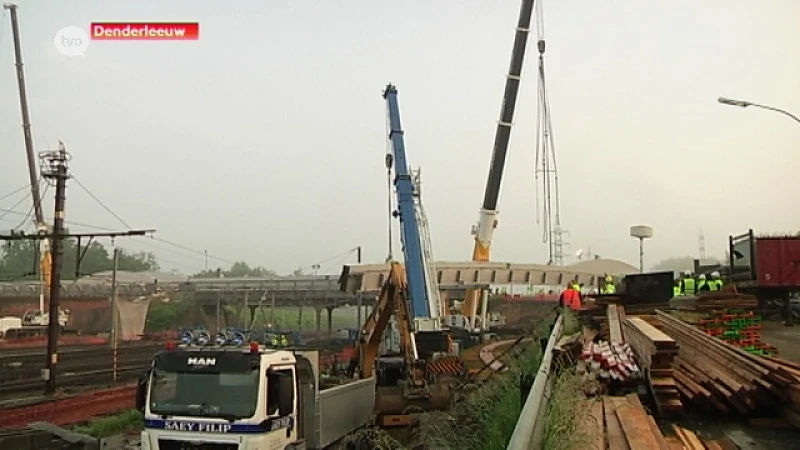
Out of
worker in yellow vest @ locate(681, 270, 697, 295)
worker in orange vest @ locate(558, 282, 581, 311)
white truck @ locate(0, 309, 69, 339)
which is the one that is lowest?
white truck @ locate(0, 309, 69, 339)

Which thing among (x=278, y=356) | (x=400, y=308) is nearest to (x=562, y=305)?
(x=400, y=308)

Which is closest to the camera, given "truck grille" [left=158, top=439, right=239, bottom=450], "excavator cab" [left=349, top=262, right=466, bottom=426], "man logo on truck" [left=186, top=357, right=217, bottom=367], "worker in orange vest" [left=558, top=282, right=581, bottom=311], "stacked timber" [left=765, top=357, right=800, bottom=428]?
"stacked timber" [left=765, top=357, right=800, bottom=428]

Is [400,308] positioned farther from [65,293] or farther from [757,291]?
[65,293]

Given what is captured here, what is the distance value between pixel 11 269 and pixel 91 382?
90023 mm

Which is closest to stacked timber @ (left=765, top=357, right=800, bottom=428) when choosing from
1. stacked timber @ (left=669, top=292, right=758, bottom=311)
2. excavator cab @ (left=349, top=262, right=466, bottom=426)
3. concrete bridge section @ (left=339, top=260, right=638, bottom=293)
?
stacked timber @ (left=669, top=292, right=758, bottom=311)

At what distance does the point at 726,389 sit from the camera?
23.9 ft

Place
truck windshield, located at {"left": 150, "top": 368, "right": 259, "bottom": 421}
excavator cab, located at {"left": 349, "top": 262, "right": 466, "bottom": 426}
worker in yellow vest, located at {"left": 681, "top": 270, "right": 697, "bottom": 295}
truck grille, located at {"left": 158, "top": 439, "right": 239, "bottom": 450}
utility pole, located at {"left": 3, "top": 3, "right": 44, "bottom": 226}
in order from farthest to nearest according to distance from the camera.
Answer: utility pole, located at {"left": 3, "top": 3, "right": 44, "bottom": 226}, worker in yellow vest, located at {"left": 681, "top": 270, "right": 697, "bottom": 295}, excavator cab, located at {"left": 349, "top": 262, "right": 466, "bottom": 426}, truck windshield, located at {"left": 150, "top": 368, "right": 259, "bottom": 421}, truck grille, located at {"left": 158, "top": 439, "right": 239, "bottom": 450}

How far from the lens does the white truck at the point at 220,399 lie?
30.2 ft

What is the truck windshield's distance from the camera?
30.7 ft

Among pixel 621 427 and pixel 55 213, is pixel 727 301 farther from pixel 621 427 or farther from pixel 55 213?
pixel 55 213

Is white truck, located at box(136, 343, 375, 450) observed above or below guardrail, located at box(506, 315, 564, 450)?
below

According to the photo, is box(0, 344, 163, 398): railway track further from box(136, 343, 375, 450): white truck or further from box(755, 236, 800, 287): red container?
box(755, 236, 800, 287): red container

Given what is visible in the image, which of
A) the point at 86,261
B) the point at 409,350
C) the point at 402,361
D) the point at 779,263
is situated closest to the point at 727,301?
the point at 409,350

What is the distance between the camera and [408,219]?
2684 centimetres
